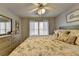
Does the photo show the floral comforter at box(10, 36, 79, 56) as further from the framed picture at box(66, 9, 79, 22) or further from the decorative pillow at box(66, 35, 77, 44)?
the framed picture at box(66, 9, 79, 22)

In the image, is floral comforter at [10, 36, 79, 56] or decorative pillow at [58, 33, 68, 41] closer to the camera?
floral comforter at [10, 36, 79, 56]

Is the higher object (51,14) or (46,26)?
(51,14)

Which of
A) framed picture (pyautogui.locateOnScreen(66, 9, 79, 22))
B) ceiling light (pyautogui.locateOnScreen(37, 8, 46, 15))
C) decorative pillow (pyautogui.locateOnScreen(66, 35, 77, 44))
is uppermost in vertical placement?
ceiling light (pyautogui.locateOnScreen(37, 8, 46, 15))

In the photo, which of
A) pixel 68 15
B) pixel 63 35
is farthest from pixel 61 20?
pixel 63 35

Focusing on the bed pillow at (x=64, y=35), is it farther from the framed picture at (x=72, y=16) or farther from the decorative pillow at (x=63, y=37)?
the framed picture at (x=72, y=16)

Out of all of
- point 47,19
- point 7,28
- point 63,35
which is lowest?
point 63,35

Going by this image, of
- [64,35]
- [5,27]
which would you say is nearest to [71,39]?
[64,35]

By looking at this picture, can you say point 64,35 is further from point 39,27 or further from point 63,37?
point 39,27

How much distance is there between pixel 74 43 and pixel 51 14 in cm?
53

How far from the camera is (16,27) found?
3.87 ft

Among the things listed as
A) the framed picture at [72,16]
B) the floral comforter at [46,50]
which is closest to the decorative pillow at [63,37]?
the floral comforter at [46,50]

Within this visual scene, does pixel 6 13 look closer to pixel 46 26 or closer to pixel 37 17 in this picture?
pixel 37 17

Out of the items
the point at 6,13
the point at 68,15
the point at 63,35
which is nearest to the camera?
the point at 6,13

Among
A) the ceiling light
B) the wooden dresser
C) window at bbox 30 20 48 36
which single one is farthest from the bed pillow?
the wooden dresser
